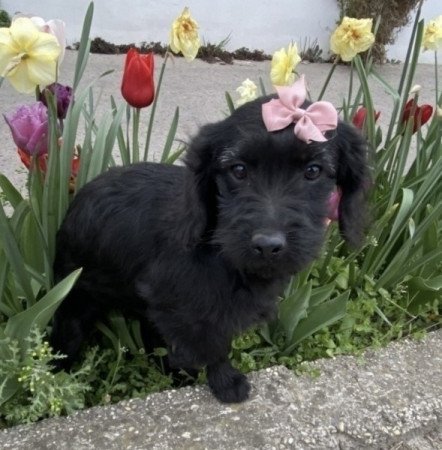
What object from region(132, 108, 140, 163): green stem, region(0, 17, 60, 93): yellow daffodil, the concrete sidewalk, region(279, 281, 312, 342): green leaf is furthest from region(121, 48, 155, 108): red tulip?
the concrete sidewalk

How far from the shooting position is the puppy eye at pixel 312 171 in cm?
154

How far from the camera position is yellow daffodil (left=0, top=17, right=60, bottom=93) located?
136cm

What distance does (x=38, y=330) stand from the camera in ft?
5.23

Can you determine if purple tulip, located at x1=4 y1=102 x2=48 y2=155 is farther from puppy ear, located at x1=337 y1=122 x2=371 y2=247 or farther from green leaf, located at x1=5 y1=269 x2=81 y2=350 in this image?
puppy ear, located at x1=337 y1=122 x2=371 y2=247

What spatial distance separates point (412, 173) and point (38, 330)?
5.30 feet

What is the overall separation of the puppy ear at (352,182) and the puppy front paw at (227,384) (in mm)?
526

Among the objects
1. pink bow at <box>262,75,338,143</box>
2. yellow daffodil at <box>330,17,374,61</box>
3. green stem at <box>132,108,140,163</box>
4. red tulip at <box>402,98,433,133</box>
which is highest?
yellow daffodil at <box>330,17,374,61</box>

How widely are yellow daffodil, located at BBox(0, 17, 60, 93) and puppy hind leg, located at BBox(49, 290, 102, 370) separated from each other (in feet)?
2.51

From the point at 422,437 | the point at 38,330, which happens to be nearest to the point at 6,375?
the point at 38,330

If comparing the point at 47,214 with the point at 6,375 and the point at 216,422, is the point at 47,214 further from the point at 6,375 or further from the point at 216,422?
the point at 216,422

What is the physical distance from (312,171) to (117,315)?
893 millimetres

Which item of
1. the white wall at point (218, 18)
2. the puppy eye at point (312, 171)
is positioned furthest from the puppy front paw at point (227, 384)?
the white wall at point (218, 18)

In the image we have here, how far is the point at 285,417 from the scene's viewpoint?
1.66 m

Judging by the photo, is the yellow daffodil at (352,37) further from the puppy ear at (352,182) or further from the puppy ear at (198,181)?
the puppy ear at (198,181)
